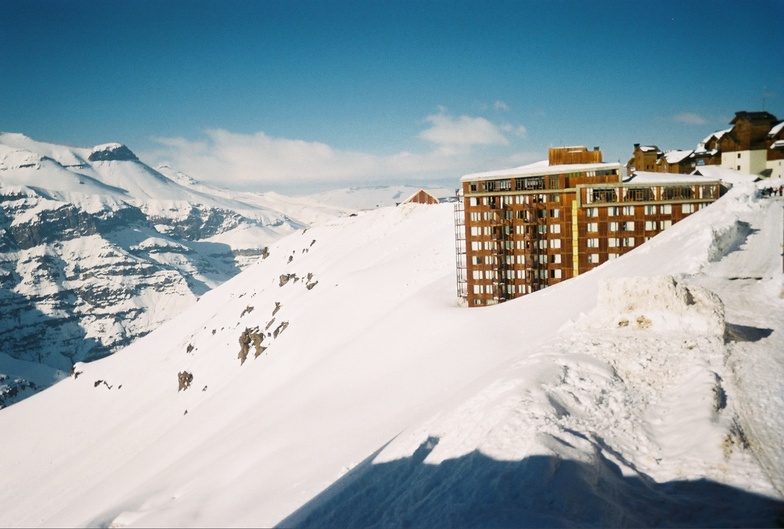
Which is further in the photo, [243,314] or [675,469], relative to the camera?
[243,314]

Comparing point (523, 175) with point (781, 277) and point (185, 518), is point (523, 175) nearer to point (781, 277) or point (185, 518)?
point (781, 277)

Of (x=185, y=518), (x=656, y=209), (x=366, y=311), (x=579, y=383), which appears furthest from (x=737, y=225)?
(x=185, y=518)

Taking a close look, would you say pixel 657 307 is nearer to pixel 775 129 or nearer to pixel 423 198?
pixel 775 129

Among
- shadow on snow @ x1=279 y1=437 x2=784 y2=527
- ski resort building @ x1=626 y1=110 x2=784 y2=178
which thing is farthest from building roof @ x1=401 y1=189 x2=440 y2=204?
shadow on snow @ x1=279 y1=437 x2=784 y2=527

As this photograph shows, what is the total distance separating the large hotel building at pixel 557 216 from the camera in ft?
176

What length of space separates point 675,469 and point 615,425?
10.2 feet

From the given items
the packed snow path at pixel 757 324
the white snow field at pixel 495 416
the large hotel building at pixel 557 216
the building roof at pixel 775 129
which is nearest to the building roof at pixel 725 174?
the building roof at pixel 775 129

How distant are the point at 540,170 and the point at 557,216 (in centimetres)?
562

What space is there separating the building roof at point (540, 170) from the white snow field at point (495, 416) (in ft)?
36.7

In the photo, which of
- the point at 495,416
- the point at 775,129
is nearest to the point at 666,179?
the point at 775,129

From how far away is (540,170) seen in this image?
58.8 m

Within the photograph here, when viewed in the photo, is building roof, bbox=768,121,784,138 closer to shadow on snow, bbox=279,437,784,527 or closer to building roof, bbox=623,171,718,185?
Result: building roof, bbox=623,171,718,185

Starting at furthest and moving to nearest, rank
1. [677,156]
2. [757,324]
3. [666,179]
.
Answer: [677,156], [666,179], [757,324]

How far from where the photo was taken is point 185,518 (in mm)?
25234
